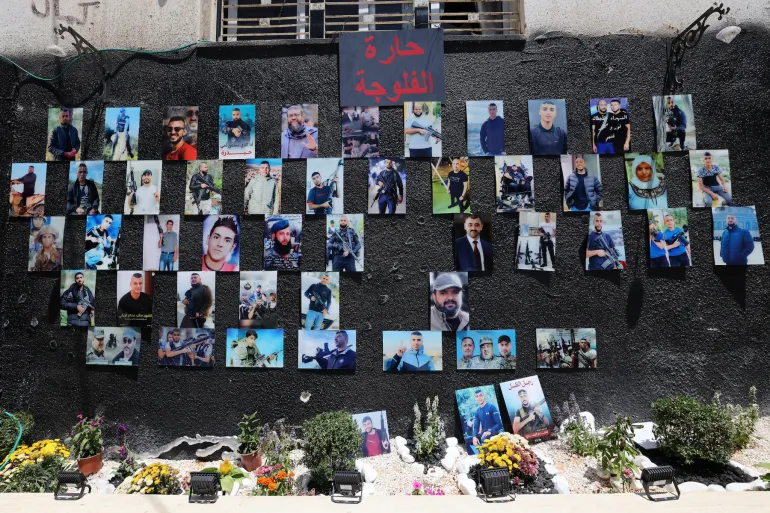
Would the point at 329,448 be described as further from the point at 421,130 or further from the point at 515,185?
the point at 421,130

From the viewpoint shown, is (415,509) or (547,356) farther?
(547,356)

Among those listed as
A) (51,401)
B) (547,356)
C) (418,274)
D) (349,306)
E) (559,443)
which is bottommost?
(559,443)

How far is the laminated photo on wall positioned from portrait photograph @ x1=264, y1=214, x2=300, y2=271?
4.28 feet

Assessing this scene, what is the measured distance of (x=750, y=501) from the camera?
2855 mm

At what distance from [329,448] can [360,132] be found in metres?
3.13

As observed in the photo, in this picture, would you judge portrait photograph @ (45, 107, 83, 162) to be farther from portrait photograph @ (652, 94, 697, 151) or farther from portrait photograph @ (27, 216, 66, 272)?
portrait photograph @ (652, 94, 697, 151)

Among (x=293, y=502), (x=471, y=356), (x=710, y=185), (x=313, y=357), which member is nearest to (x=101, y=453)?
(x=313, y=357)

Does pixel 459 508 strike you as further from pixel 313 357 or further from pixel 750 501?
pixel 313 357

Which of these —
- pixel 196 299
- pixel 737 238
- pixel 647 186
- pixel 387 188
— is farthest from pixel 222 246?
pixel 737 238

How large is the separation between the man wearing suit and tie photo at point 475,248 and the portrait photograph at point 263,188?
6.37 feet

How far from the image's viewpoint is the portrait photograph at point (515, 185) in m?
4.87

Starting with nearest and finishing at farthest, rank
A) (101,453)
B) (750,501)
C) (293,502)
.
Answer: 1. (750,501)
2. (293,502)
3. (101,453)

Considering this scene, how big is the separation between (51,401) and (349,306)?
335cm

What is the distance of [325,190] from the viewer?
4918 mm
